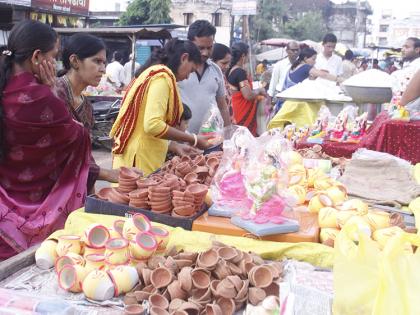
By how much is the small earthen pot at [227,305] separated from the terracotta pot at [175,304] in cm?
11

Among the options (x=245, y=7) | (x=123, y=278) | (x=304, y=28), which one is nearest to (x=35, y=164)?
(x=123, y=278)

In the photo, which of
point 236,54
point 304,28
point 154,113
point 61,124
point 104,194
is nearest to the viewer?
point 104,194

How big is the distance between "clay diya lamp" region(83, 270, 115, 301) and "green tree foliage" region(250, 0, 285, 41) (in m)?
34.1

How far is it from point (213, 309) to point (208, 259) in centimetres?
20

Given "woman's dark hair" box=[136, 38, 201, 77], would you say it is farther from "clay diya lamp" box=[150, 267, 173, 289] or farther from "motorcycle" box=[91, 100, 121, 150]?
"motorcycle" box=[91, 100, 121, 150]

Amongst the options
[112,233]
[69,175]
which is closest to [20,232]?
[69,175]

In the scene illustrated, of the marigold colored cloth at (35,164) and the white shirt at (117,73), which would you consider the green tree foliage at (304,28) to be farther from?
the marigold colored cloth at (35,164)

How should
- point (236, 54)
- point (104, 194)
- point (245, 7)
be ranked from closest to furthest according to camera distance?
point (104, 194), point (236, 54), point (245, 7)

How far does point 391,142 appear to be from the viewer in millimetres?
3684

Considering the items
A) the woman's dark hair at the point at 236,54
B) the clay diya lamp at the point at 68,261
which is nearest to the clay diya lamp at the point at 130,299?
the clay diya lamp at the point at 68,261

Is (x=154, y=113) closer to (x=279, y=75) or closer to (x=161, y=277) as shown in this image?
(x=161, y=277)

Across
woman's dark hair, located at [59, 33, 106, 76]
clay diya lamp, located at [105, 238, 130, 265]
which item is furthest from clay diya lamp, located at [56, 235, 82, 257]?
woman's dark hair, located at [59, 33, 106, 76]

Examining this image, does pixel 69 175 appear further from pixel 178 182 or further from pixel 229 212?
pixel 229 212

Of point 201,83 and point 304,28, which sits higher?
point 304,28
